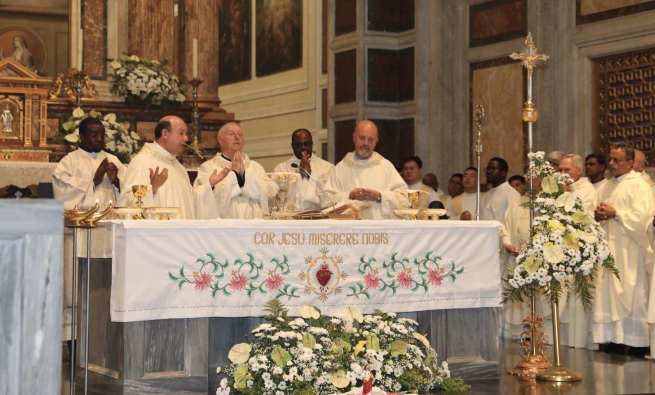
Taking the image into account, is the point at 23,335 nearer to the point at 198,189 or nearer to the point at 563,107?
the point at 198,189

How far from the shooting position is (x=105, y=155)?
926 cm

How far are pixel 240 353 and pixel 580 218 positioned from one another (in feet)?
8.42

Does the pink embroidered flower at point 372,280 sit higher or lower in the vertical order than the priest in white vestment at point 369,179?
lower

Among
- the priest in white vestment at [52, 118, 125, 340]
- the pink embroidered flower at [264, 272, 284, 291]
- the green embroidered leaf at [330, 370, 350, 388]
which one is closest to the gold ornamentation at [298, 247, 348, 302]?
the pink embroidered flower at [264, 272, 284, 291]

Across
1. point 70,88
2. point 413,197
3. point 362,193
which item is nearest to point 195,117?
point 70,88

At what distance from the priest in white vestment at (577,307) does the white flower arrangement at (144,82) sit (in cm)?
421

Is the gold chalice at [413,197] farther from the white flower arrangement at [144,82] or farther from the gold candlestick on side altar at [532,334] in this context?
the white flower arrangement at [144,82]

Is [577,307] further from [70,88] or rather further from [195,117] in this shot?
[70,88]

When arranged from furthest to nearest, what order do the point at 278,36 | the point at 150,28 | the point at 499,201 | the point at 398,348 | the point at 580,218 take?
the point at 278,36, the point at 150,28, the point at 499,201, the point at 580,218, the point at 398,348

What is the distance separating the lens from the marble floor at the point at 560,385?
6477 millimetres

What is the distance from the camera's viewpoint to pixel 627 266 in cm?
936

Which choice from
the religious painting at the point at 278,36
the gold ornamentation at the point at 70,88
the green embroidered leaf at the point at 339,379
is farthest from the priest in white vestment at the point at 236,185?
the religious painting at the point at 278,36

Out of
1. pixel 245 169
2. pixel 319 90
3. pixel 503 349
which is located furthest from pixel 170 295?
pixel 319 90

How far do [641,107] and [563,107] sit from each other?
1.03m
